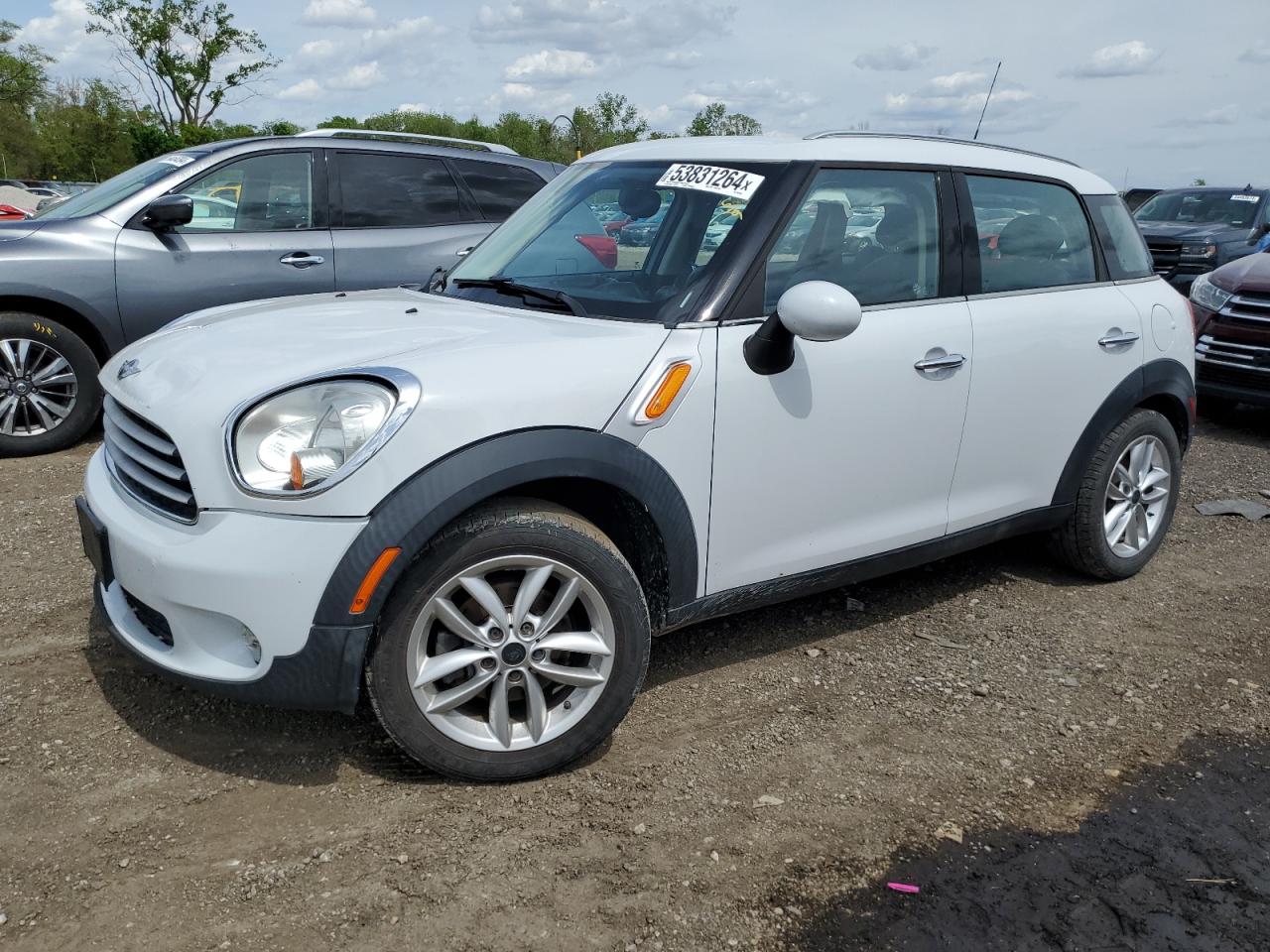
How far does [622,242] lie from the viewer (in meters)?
3.56

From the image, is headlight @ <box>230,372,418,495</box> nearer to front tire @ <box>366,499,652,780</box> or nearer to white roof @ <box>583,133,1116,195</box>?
front tire @ <box>366,499,652,780</box>

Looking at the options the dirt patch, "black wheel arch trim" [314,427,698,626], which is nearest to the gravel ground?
the dirt patch

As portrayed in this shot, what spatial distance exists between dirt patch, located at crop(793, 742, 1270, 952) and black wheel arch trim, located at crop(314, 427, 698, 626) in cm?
110

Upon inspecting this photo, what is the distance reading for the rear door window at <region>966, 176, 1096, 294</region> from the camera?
12.6ft

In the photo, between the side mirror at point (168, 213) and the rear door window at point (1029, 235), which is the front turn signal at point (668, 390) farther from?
the side mirror at point (168, 213)

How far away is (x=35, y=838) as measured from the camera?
2605 mm

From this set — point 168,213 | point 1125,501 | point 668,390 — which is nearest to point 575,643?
point 668,390

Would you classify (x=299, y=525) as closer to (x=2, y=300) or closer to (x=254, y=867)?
(x=254, y=867)

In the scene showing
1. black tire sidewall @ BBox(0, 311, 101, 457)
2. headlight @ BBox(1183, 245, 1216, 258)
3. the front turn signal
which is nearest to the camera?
the front turn signal

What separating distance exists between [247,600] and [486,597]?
22.3 inches

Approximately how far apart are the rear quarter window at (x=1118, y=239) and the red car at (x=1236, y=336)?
11.7 feet

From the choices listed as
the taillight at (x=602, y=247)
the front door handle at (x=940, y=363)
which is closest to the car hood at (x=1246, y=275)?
the front door handle at (x=940, y=363)

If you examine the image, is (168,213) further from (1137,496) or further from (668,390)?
(1137,496)

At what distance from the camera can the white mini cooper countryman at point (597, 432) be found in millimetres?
2566
